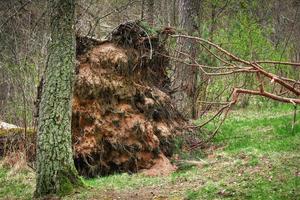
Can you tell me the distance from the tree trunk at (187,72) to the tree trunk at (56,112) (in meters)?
5.93

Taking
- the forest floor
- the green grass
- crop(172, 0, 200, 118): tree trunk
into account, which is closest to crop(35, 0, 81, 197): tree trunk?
the forest floor

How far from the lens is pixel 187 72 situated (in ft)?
47.4

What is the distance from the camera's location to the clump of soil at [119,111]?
36.1 ft

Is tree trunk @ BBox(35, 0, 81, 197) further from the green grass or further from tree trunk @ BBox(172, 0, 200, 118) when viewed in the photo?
tree trunk @ BBox(172, 0, 200, 118)

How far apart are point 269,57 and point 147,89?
6790 millimetres

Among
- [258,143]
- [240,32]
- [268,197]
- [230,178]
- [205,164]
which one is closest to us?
[268,197]

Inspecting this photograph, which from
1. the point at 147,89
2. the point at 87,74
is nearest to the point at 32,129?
the point at 87,74

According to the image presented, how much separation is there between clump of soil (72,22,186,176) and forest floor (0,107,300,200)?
79 cm

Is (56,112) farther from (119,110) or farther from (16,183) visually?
(119,110)

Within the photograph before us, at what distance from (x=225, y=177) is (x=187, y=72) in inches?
263

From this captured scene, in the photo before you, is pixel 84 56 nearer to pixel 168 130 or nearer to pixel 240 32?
pixel 168 130

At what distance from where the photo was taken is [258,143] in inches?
424

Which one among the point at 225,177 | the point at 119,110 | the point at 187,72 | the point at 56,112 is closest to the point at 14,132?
the point at 119,110

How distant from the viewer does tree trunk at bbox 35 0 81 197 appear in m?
7.98
